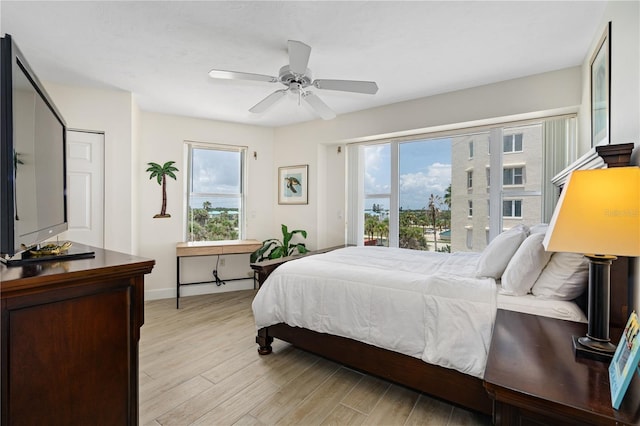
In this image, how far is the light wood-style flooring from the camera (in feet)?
5.91

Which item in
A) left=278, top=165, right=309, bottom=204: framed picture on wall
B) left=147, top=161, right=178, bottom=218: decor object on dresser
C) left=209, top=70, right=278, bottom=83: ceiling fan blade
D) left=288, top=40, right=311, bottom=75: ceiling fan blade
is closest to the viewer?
left=288, top=40, right=311, bottom=75: ceiling fan blade

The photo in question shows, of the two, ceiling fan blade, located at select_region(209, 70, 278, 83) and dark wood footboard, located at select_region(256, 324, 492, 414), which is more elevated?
ceiling fan blade, located at select_region(209, 70, 278, 83)

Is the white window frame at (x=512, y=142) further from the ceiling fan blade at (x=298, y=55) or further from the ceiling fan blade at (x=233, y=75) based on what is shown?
the ceiling fan blade at (x=233, y=75)

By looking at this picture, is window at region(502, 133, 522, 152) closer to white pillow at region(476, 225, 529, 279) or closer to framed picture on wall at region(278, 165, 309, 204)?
white pillow at region(476, 225, 529, 279)

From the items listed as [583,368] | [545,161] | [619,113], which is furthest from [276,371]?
[545,161]

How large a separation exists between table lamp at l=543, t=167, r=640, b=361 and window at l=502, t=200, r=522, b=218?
7.64 ft

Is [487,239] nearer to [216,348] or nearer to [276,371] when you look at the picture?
[276,371]

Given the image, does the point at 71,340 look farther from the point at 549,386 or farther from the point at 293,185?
the point at 293,185

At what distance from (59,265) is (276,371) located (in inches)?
71.0

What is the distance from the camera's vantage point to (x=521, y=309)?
65.6 inches

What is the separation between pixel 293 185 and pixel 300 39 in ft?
8.82

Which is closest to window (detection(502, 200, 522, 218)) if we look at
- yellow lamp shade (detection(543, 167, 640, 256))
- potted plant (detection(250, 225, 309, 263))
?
yellow lamp shade (detection(543, 167, 640, 256))

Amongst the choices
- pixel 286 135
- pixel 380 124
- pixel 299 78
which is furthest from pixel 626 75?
pixel 286 135

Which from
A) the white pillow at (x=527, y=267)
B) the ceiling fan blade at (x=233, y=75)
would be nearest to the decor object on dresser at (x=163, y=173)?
the ceiling fan blade at (x=233, y=75)
